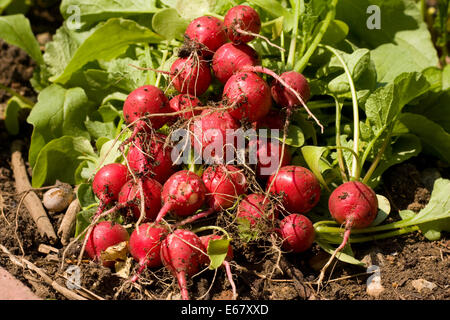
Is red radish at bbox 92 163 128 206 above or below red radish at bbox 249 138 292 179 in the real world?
below

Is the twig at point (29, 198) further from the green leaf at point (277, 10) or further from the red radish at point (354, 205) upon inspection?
the green leaf at point (277, 10)

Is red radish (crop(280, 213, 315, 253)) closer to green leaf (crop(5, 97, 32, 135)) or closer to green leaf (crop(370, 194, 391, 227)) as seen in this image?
green leaf (crop(370, 194, 391, 227))

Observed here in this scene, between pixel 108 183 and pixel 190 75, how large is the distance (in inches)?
22.4

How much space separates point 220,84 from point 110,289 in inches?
40.8

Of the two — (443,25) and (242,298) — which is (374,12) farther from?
(242,298)

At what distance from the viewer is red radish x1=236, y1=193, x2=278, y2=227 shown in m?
1.90

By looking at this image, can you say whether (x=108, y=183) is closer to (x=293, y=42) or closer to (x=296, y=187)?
(x=296, y=187)

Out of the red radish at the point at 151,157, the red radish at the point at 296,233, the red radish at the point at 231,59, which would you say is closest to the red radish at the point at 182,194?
the red radish at the point at 151,157

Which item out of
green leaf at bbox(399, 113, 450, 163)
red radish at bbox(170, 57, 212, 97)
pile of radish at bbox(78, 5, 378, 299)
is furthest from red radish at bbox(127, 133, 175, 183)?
green leaf at bbox(399, 113, 450, 163)

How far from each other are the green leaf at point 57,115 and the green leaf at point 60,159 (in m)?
0.12

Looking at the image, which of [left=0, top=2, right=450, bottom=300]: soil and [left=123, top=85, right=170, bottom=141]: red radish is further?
[left=123, top=85, right=170, bottom=141]: red radish

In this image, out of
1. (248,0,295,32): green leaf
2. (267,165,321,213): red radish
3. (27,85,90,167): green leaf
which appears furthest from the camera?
(27,85,90,167): green leaf

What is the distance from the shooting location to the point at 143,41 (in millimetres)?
2492

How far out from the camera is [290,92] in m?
2.03
